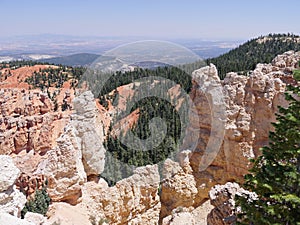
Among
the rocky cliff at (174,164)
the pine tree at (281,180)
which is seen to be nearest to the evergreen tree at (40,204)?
the rocky cliff at (174,164)

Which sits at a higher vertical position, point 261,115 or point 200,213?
point 261,115

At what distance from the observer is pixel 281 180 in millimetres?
6445

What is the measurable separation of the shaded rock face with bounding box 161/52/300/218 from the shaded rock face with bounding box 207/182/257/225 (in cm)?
424

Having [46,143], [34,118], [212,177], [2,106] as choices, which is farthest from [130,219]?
[2,106]

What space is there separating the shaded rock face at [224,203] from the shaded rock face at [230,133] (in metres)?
4.24

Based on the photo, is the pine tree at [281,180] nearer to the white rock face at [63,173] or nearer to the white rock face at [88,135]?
the white rock face at [63,173]

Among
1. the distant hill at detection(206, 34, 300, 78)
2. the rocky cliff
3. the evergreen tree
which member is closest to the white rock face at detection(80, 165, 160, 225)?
the rocky cliff

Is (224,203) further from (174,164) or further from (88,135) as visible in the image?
(88,135)

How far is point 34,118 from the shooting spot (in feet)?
67.7

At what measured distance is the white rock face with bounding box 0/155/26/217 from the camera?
6477 mm

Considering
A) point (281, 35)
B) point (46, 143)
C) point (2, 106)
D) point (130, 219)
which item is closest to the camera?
point (130, 219)

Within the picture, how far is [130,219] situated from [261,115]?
7613mm

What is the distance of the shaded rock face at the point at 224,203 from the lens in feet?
28.6

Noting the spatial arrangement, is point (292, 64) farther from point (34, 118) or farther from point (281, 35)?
point (281, 35)
